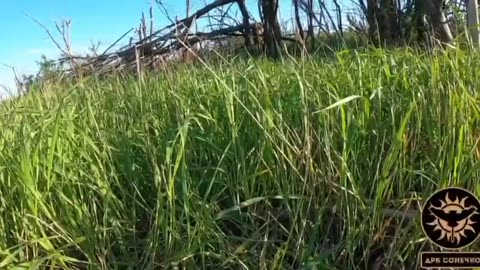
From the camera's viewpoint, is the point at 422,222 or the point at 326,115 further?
the point at 326,115

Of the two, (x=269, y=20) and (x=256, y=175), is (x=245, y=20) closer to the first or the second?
(x=269, y=20)

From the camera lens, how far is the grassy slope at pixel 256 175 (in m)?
1.34

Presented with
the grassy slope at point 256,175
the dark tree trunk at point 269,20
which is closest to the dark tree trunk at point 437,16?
the dark tree trunk at point 269,20

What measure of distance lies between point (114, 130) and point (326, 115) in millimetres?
787

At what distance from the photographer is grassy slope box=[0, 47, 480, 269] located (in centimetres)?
134

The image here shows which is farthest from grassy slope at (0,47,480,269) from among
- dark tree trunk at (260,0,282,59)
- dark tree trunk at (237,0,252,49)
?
dark tree trunk at (237,0,252,49)

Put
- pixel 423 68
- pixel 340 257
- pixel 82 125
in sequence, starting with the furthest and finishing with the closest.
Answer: pixel 82 125, pixel 423 68, pixel 340 257

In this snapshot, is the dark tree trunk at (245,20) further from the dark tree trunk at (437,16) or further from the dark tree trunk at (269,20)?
the dark tree trunk at (437,16)

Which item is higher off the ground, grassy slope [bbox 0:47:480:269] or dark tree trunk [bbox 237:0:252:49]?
dark tree trunk [bbox 237:0:252:49]

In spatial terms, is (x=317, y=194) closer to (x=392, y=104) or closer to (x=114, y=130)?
(x=392, y=104)

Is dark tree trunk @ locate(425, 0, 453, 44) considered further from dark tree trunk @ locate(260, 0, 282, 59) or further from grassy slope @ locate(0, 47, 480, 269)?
→ grassy slope @ locate(0, 47, 480, 269)

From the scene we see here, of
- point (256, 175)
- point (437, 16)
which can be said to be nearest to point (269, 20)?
point (437, 16)

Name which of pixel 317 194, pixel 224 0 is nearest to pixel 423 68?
pixel 317 194

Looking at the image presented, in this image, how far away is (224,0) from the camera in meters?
6.19
